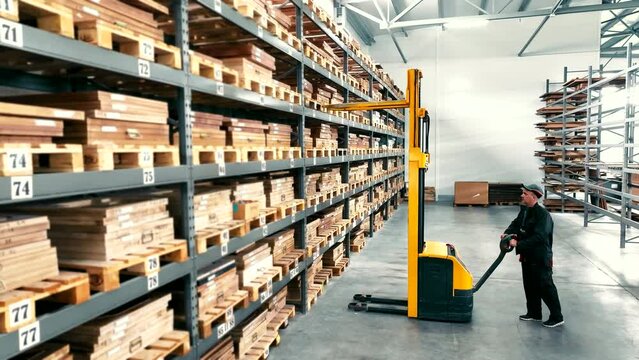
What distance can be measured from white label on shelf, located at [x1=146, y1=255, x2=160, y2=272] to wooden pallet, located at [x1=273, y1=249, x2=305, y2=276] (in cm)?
244

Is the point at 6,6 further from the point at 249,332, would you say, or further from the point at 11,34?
the point at 249,332

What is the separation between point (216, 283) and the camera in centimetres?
410

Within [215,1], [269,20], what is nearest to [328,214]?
[269,20]

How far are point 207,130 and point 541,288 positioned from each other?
14.7 feet

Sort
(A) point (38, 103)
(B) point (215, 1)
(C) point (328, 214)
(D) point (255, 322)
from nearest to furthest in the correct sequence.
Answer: (A) point (38, 103)
(B) point (215, 1)
(D) point (255, 322)
(C) point (328, 214)

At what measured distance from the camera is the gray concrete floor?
497cm

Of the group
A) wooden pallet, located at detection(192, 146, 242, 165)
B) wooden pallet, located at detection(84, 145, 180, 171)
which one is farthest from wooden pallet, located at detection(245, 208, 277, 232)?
wooden pallet, located at detection(84, 145, 180, 171)

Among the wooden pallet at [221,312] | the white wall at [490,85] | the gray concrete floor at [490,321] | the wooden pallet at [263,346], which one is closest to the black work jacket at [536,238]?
the gray concrete floor at [490,321]

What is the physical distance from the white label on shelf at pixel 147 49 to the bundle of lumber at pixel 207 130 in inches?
34.8

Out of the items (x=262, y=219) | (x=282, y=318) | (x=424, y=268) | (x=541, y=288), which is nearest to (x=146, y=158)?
(x=262, y=219)

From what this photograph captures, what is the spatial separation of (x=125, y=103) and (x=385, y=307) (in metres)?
4.52

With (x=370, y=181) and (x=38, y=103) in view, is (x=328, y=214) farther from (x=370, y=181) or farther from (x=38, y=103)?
(x=38, y=103)

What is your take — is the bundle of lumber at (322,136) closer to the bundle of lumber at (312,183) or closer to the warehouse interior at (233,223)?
the warehouse interior at (233,223)

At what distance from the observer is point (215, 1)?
12.5ft
